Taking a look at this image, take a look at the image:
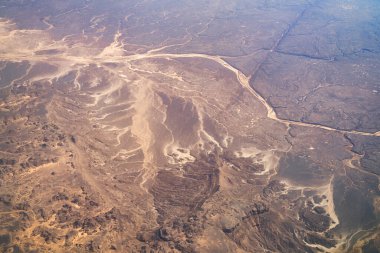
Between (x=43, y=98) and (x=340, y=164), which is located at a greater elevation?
(x=43, y=98)

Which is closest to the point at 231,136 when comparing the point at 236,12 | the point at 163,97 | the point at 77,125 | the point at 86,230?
the point at 163,97

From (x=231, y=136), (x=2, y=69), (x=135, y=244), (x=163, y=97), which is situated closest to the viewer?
(x=135, y=244)

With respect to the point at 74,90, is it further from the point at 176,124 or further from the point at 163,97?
the point at 176,124

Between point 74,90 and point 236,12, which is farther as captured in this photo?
point 236,12

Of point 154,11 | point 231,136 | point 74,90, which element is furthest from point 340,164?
point 154,11

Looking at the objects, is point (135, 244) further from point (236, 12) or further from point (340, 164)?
point (236, 12)

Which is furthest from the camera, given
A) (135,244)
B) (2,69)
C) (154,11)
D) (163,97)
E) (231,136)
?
(154,11)

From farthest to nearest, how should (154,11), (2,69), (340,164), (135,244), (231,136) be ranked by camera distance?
(154,11), (2,69), (231,136), (340,164), (135,244)
